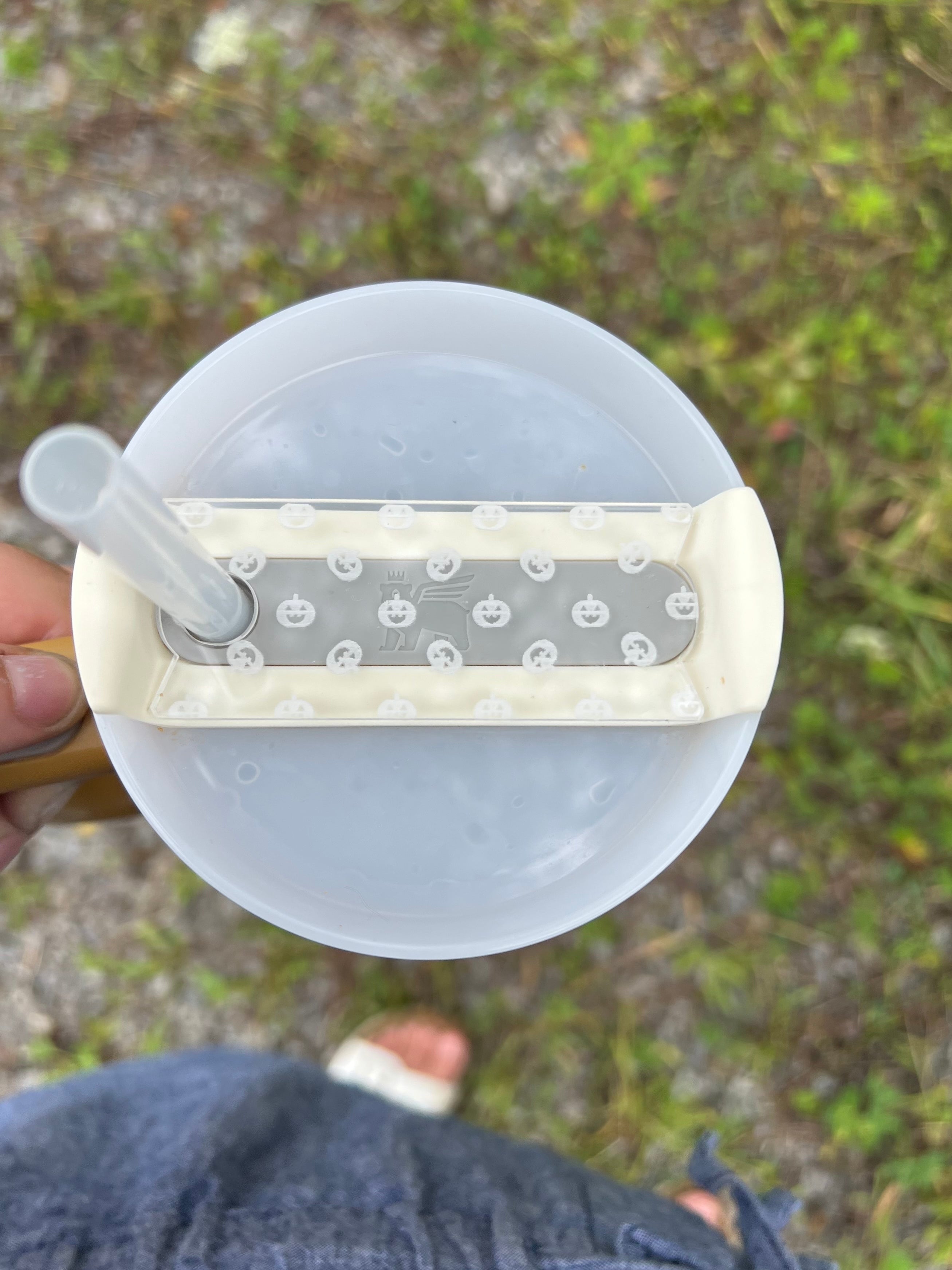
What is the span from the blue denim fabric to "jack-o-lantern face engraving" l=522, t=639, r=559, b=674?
0.45 metres

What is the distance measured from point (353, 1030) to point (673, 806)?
68 centimetres

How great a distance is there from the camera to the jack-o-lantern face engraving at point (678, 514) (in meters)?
0.64

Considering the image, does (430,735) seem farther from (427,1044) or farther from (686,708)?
(427,1044)

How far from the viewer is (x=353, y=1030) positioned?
3.74 feet

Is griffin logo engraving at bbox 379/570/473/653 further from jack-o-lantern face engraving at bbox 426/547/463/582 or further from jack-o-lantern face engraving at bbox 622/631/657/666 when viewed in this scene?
jack-o-lantern face engraving at bbox 622/631/657/666

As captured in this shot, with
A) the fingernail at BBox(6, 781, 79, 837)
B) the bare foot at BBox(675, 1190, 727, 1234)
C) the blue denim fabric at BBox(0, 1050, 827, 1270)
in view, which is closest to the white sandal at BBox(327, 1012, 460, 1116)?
the blue denim fabric at BBox(0, 1050, 827, 1270)

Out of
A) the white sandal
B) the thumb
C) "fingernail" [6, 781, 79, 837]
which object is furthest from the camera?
the white sandal

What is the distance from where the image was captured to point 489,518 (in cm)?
Result: 64

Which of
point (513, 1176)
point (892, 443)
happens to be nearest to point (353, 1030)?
point (513, 1176)

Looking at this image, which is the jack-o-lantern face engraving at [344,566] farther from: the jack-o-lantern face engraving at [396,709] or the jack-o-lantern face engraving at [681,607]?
the jack-o-lantern face engraving at [681,607]

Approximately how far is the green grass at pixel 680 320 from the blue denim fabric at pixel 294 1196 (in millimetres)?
250

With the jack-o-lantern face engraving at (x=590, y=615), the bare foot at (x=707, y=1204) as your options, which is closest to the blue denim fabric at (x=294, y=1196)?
the bare foot at (x=707, y=1204)

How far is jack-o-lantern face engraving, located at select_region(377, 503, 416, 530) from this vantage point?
0.63m

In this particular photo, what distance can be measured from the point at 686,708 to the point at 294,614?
0.28 meters
